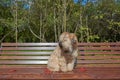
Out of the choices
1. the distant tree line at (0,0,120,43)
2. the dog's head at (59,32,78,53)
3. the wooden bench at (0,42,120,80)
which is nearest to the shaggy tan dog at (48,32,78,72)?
the dog's head at (59,32,78,53)

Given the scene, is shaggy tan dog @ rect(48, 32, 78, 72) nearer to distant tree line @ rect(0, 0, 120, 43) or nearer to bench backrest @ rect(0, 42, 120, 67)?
bench backrest @ rect(0, 42, 120, 67)

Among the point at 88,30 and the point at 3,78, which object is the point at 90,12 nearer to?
the point at 88,30

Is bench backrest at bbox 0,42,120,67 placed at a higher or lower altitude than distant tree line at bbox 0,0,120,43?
lower

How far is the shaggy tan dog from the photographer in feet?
12.1

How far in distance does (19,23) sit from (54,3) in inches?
109

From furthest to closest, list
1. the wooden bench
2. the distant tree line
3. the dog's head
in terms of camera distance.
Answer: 1. the distant tree line
2. the wooden bench
3. the dog's head

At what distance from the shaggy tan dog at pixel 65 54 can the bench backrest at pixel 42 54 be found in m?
1.06

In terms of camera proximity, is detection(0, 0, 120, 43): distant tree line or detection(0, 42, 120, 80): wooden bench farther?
detection(0, 0, 120, 43): distant tree line

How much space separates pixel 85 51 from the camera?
5.27 m

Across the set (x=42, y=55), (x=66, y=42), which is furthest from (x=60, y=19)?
(x=66, y=42)

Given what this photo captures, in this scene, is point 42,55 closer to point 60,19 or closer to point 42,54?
point 42,54

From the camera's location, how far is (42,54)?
205 inches

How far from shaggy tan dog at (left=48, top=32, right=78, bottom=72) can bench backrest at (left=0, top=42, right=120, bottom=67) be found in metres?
1.06

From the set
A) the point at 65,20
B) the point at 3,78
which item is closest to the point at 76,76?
the point at 3,78
